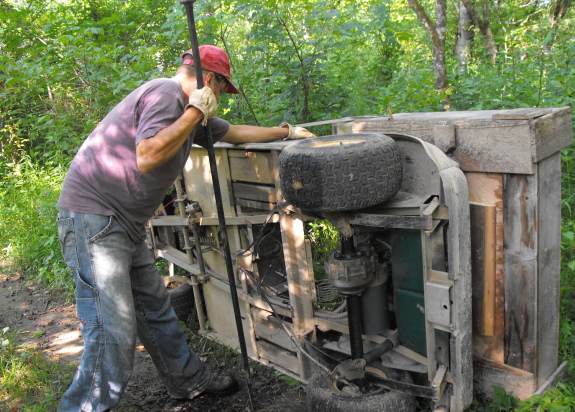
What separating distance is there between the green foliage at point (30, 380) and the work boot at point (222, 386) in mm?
1160

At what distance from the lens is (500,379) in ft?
9.23

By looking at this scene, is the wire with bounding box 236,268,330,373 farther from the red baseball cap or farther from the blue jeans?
the red baseball cap

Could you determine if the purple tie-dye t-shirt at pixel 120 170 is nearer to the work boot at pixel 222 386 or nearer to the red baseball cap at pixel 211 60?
the red baseball cap at pixel 211 60

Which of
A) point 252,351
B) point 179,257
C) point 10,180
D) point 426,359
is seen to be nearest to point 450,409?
point 426,359

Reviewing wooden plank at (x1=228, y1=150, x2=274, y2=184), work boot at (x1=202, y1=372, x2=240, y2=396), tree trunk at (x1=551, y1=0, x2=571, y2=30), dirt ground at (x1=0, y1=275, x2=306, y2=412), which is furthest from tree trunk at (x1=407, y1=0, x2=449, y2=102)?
tree trunk at (x1=551, y1=0, x2=571, y2=30)

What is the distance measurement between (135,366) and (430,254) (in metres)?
2.83

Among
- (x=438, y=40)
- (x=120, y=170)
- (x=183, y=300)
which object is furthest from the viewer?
(x=438, y=40)

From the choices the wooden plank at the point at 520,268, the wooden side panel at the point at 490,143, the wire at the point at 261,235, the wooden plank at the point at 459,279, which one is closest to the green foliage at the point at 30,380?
the wire at the point at 261,235

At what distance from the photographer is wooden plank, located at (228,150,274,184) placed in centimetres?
339

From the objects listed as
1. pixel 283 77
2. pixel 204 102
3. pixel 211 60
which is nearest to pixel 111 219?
pixel 204 102

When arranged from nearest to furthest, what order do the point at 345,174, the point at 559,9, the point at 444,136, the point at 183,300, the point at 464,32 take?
the point at 345,174 → the point at 444,136 → the point at 183,300 → the point at 559,9 → the point at 464,32

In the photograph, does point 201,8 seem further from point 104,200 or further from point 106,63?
point 104,200

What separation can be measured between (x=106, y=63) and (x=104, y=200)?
356 cm

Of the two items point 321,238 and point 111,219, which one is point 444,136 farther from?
point 321,238
